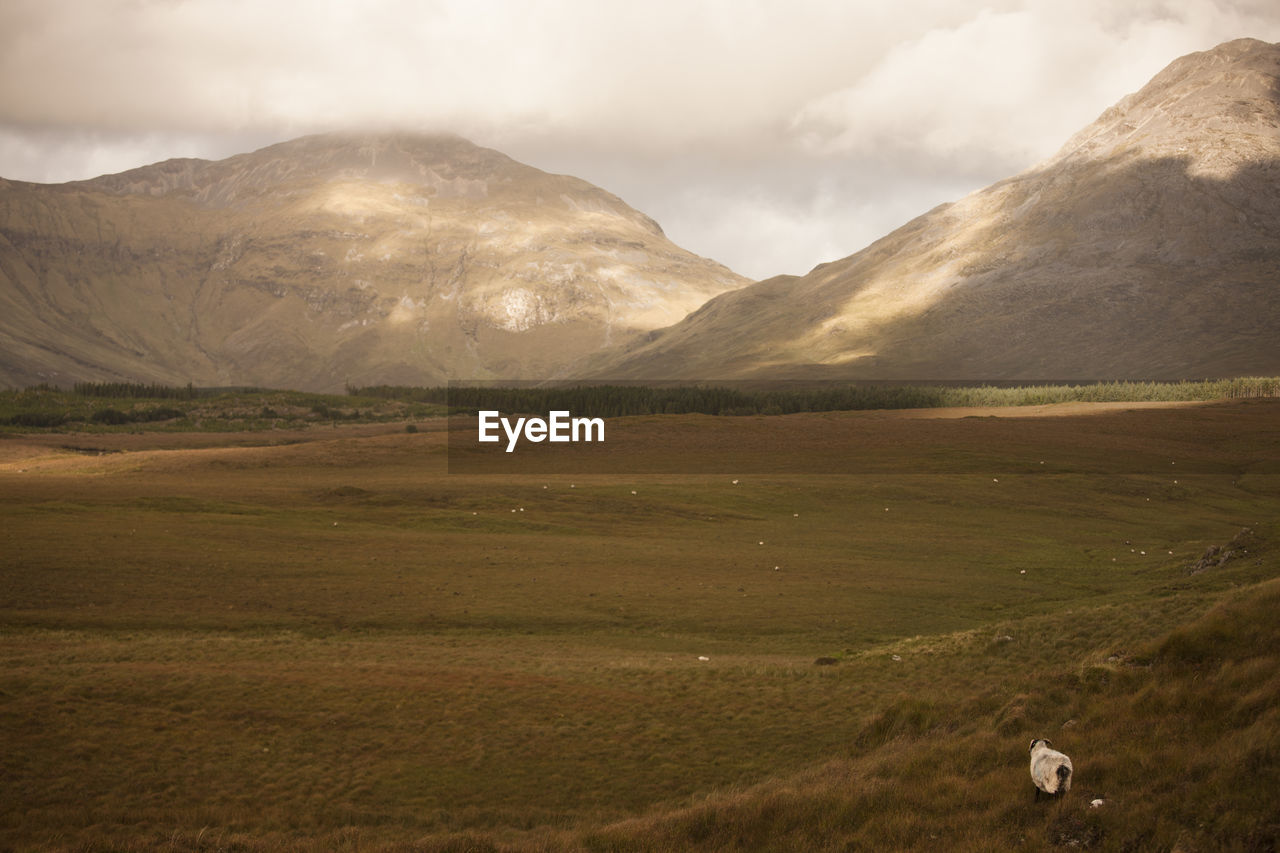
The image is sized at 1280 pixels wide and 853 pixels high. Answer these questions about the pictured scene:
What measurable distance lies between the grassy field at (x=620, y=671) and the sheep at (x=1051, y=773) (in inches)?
9.7

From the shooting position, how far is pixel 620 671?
26.4 meters

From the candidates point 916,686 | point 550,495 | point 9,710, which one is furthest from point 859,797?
point 550,495

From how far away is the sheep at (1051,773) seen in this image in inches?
531

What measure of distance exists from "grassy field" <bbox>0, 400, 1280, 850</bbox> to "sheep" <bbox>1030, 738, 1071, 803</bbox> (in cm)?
25

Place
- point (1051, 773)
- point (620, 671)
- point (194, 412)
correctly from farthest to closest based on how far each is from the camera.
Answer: point (194, 412)
point (620, 671)
point (1051, 773)

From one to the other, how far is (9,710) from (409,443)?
69.4 metres

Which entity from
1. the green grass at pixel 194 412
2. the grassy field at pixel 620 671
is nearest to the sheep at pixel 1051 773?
the grassy field at pixel 620 671

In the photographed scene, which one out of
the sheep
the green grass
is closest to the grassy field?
the sheep

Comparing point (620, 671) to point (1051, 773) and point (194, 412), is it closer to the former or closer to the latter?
point (1051, 773)

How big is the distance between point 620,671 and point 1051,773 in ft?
48.0

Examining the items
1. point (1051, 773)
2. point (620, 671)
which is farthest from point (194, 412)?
point (1051, 773)

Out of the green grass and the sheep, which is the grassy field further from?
the green grass

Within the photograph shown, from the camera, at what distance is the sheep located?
1350 cm

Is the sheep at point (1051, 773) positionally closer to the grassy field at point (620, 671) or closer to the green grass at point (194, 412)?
the grassy field at point (620, 671)
